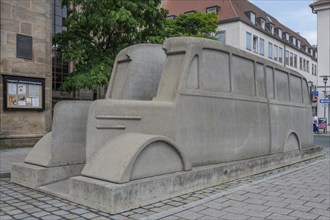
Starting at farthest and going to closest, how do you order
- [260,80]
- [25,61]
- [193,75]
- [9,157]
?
1. [25,61]
2. [9,157]
3. [260,80]
4. [193,75]

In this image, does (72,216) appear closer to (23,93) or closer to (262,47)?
(23,93)

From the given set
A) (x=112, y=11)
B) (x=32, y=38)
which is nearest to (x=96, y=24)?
(x=112, y=11)

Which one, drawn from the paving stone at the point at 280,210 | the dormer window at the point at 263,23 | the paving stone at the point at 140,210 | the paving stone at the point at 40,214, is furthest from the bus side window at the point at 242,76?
the dormer window at the point at 263,23

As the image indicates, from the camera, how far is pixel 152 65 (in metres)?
8.05

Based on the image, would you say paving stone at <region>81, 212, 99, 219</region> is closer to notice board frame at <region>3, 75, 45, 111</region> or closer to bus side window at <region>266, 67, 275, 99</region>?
bus side window at <region>266, 67, 275, 99</region>

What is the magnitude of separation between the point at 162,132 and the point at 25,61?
885cm

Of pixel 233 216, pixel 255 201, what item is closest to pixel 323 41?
pixel 255 201

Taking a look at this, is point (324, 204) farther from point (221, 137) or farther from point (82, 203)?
point (82, 203)

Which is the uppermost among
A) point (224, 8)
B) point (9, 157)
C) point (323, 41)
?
point (224, 8)

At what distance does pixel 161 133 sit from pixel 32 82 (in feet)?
28.1

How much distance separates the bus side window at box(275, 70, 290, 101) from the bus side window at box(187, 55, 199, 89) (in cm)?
391

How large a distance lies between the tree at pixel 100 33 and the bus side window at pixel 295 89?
602 centimetres

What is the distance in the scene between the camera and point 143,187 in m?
5.46

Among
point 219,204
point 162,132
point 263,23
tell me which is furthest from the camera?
point 263,23
